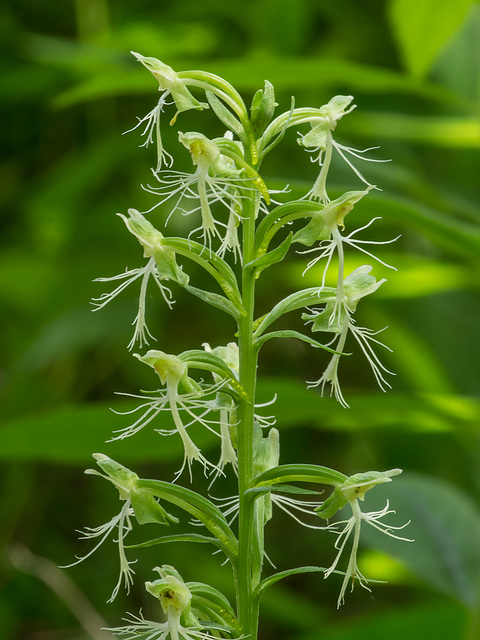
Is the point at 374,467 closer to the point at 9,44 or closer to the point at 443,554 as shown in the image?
the point at 443,554

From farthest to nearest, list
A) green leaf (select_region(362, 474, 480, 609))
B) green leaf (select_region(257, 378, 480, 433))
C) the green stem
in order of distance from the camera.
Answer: green leaf (select_region(362, 474, 480, 609)) → green leaf (select_region(257, 378, 480, 433)) → the green stem

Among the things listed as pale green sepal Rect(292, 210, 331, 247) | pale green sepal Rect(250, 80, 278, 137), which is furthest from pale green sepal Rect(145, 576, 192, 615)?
pale green sepal Rect(250, 80, 278, 137)

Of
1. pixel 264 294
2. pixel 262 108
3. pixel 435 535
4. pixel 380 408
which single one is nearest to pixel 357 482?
pixel 262 108

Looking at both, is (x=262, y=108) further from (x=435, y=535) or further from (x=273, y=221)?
(x=435, y=535)

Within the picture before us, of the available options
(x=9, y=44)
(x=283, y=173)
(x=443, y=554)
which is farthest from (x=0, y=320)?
(x=443, y=554)

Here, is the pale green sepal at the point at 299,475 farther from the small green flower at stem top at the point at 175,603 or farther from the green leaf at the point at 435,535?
the green leaf at the point at 435,535

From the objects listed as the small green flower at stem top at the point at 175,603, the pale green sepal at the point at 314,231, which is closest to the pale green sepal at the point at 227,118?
the pale green sepal at the point at 314,231

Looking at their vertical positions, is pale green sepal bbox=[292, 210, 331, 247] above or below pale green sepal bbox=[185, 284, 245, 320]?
above

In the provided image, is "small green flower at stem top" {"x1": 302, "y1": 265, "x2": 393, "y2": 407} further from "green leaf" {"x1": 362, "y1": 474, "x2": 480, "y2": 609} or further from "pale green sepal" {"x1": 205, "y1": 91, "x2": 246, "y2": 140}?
"green leaf" {"x1": 362, "y1": 474, "x2": 480, "y2": 609}
